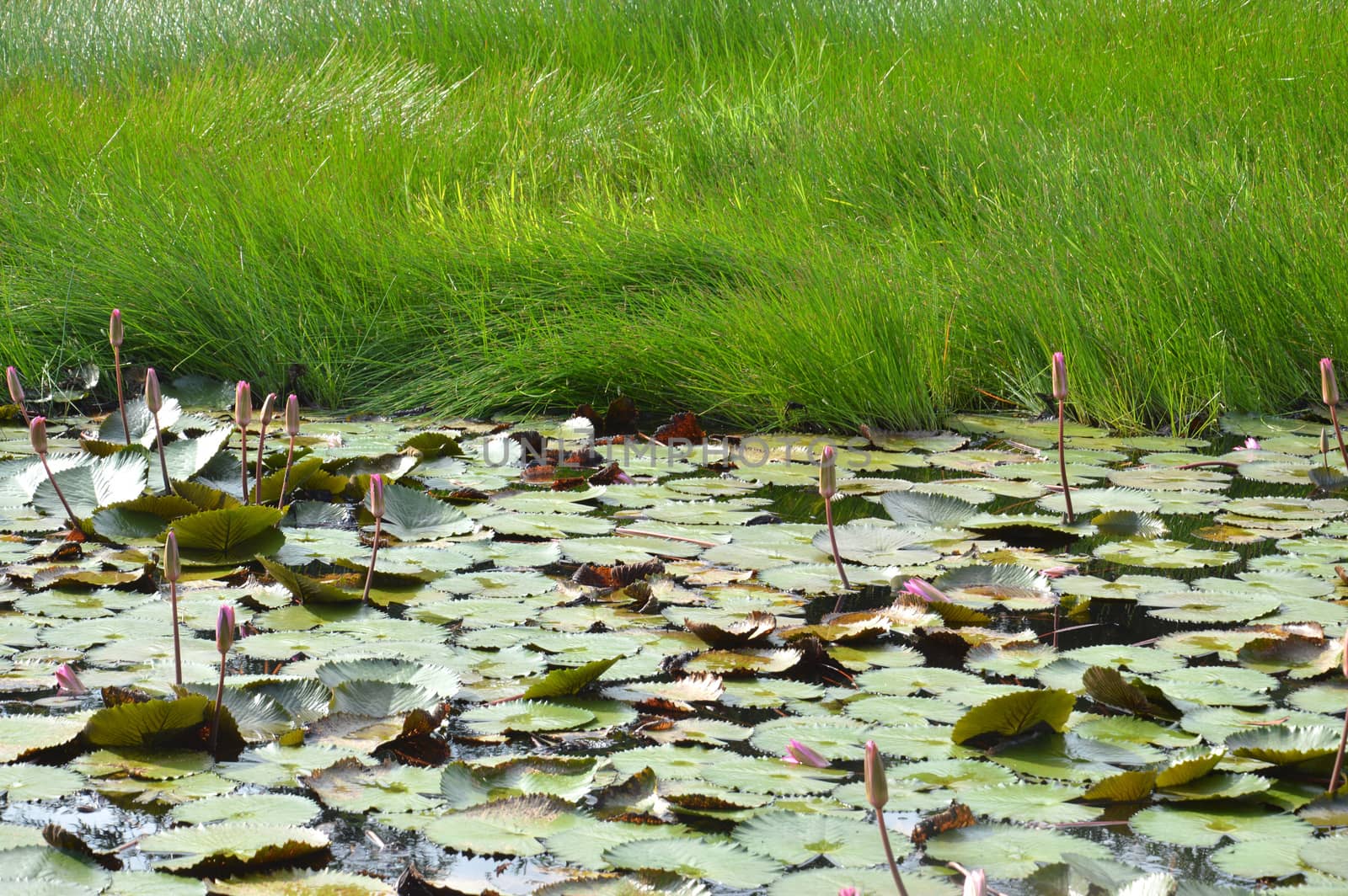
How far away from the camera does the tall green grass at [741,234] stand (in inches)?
150

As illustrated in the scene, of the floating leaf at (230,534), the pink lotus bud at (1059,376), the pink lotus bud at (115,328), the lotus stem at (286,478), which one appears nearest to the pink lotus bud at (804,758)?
the pink lotus bud at (1059,376)

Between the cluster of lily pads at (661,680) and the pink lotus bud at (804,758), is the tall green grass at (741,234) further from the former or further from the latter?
the pink lotus bud at (804,758)

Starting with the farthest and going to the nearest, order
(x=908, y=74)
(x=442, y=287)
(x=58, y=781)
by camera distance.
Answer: (x=908, y=74)
(x=442, y=287)
(x=58, y=781)

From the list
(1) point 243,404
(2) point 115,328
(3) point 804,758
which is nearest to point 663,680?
(3) point 804,758

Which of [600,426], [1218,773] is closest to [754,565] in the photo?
[1218,773]

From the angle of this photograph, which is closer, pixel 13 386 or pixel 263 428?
pixel 263 428

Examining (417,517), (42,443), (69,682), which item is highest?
(42,443)

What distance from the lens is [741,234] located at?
4.39 meters

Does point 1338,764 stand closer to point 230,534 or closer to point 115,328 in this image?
point 230,534

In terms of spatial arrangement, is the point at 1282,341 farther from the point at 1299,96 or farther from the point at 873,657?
the point at 873,657

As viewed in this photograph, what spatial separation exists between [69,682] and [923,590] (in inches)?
49.0

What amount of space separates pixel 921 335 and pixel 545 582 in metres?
1.83

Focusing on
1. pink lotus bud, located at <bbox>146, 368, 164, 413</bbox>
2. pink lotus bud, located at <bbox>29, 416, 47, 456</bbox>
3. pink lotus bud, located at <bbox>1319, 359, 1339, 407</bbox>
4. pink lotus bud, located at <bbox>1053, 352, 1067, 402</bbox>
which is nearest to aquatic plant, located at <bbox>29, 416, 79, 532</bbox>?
pink lotus bud, located at <bbox>29, 416, 47, 456</bbox>

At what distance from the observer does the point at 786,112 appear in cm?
573
